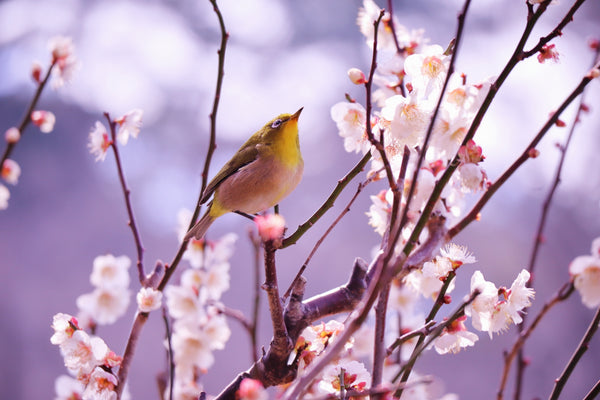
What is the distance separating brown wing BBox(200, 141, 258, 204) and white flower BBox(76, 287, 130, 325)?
1.60 ft

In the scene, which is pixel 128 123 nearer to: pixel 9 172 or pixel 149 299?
pixel 9 172

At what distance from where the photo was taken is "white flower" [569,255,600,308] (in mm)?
718

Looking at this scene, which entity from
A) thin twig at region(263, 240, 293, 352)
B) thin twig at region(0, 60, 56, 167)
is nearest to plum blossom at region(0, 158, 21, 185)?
thin twig at region(0, 60, 56, 167)

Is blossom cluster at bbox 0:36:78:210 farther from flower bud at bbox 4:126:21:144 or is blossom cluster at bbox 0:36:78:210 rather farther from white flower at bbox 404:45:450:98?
white flower at bbox 404:45:450:98

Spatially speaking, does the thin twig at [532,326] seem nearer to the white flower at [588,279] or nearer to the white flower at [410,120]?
the white flower at [588,279]

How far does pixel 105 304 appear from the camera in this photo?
1349 mm

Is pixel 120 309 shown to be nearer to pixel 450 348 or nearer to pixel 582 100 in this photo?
pixel 450 348

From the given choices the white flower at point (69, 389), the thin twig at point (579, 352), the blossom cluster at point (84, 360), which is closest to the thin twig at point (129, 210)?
the blossom cluster at point (84, 360)

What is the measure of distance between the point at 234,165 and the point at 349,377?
0.51m

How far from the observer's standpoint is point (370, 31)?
3.43 feet

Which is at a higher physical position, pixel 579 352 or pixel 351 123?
pixel 351 123

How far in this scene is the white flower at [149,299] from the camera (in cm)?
92

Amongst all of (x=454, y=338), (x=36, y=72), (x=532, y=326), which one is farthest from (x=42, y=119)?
(x=532, y=326)

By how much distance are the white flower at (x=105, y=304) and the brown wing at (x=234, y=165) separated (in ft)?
1.60
